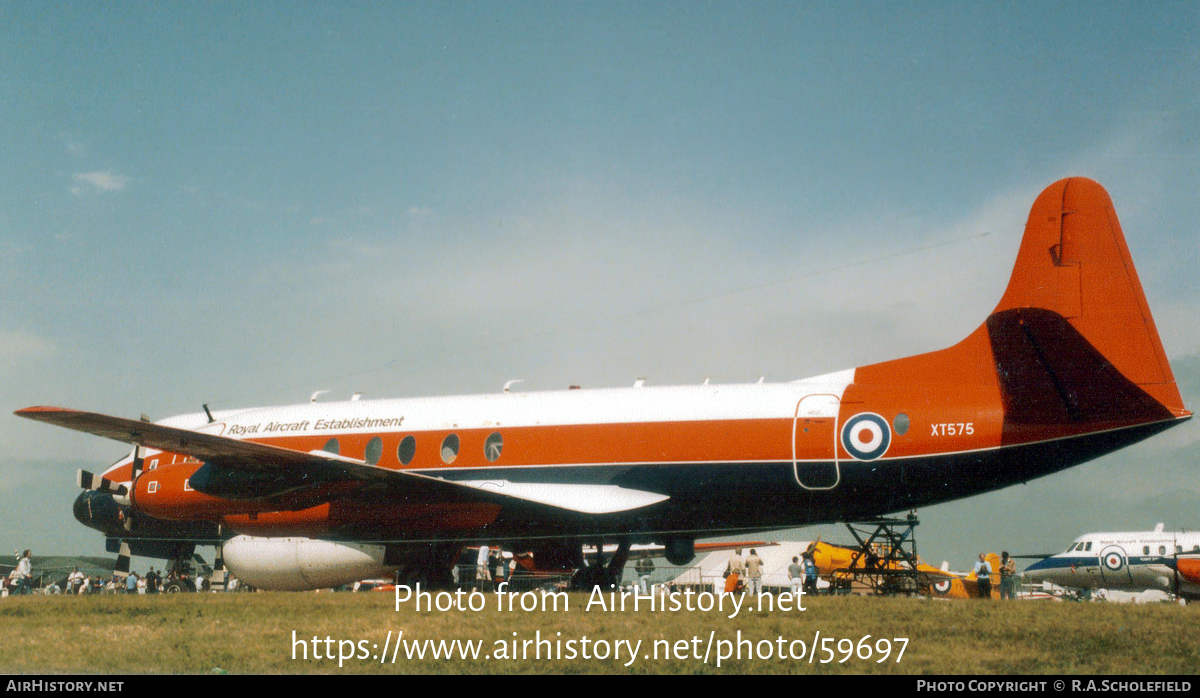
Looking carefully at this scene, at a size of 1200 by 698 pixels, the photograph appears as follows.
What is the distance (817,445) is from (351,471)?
6.56 meters

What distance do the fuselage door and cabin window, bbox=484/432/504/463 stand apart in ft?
15.4

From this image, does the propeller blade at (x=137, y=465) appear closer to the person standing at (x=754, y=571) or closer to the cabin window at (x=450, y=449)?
the cabin window at (x=450, y=449)

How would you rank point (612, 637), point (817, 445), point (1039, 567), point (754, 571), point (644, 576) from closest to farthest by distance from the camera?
point (612, 637)
point (817, 445)
point (754, 571)
point (644, 576)
point (1039, 567)

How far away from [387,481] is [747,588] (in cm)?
862

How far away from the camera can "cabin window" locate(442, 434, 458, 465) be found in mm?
14695

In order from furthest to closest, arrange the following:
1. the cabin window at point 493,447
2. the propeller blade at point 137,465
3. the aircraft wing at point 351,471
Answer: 1. the propeller blade at point 137,465
2. the cabin window at point 493,447
3. the aircraft wing at point 351,471

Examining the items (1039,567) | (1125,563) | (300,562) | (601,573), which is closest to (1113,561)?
(1125,563)

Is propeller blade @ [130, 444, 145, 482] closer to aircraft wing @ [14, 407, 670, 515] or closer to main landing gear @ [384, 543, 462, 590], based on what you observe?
aircraft wing @ [14, 407, 670, 515]

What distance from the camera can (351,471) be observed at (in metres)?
13.1

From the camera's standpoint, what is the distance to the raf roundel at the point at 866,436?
38.6 feet

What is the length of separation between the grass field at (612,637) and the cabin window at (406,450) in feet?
12.4

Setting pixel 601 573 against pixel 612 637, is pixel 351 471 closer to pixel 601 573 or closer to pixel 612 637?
pixel 601 573

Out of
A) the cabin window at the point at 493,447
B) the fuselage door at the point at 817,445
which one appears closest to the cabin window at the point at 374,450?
the cabin window at the point at 493,447

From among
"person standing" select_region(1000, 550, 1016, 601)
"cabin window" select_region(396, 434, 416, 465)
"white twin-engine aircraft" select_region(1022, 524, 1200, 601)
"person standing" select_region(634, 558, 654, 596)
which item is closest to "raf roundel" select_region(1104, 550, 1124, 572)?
"white twin-engine aircraft" select_region(1022, 524, 1200, 601)
